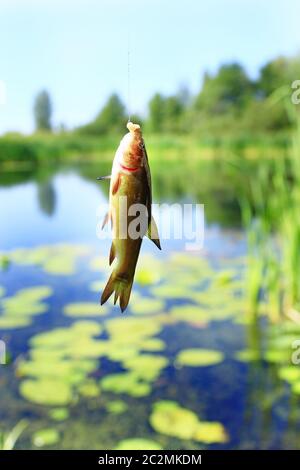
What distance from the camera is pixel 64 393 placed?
3.04 meters

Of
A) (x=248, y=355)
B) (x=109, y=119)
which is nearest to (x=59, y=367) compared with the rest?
(x=248, y=355)

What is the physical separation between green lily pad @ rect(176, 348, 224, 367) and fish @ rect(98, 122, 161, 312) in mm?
3048

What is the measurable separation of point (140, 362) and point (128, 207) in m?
2.97

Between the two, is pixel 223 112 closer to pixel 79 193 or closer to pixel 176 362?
pixel 79 193

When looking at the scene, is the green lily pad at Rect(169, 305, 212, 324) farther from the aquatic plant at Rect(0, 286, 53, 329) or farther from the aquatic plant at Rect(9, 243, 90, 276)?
the aquatic plant at Rect(9, 243, 90, 276)

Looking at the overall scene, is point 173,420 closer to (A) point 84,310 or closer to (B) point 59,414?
(B) point 59,414

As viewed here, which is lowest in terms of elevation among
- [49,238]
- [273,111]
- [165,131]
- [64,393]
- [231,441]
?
[231,441]

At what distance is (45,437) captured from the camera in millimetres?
2740

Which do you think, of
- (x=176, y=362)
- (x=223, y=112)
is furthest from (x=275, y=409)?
(x=223, y=112)

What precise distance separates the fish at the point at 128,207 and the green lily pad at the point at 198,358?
305 centimetres

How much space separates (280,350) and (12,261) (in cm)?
303

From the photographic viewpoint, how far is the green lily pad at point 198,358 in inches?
135

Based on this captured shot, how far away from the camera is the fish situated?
1.68 feet

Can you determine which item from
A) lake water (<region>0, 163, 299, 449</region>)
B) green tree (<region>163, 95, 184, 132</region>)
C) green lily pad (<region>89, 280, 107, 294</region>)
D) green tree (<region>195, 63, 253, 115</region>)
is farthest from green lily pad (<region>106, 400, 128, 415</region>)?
green tree (<region>195, 63, 253, 115</region>)
